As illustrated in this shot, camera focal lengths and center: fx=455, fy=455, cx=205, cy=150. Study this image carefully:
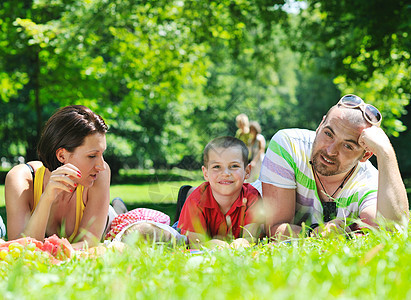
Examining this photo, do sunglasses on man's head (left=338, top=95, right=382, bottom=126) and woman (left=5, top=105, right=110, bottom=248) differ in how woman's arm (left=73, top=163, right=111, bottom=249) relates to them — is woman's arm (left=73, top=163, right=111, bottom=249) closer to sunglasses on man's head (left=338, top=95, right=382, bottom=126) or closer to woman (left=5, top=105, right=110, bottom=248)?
woman (left=5, top=105, right=110, bottom=248)

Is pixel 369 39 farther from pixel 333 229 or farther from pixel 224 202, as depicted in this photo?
pixel 333 229

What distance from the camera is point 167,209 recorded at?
29.1ft

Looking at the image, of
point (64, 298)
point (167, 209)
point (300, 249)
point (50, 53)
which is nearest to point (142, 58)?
point (50, 53)

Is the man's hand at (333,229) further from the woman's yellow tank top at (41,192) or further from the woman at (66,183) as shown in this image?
the woman's yellow tank top at (41,192)

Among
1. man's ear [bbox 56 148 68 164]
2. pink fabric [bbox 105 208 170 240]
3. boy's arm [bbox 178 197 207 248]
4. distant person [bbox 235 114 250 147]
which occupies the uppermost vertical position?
man's ear [bbox 56 148 68 164]

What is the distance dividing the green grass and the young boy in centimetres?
133

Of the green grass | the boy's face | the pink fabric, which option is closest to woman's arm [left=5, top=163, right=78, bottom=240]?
the pink fabric

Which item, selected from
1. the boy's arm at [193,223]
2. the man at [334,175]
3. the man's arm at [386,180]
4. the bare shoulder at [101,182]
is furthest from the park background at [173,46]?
the man's arm at [386,180]

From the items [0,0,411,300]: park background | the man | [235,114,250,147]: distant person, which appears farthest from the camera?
[235,114,250,147]: distant person

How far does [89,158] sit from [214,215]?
3.70 ft

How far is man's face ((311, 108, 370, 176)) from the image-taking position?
3490 millimetres

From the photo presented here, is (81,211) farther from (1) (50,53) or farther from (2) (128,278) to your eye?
(1) (50,53)

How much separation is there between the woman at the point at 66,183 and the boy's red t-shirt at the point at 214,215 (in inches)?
27.4

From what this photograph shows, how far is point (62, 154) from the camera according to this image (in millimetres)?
3584
